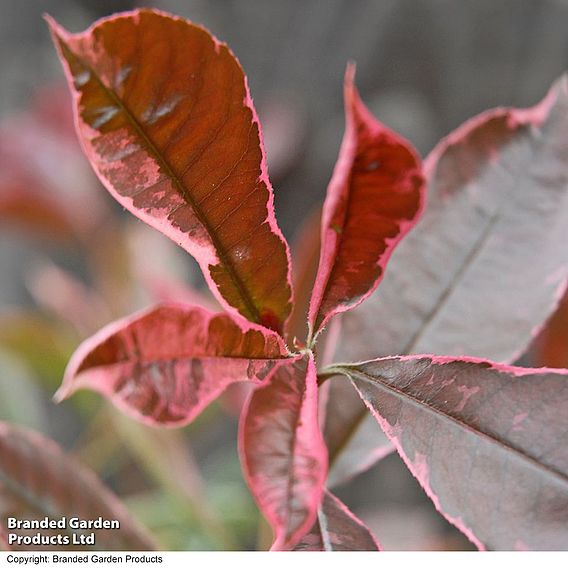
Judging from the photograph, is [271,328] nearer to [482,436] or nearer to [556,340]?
[482,436]

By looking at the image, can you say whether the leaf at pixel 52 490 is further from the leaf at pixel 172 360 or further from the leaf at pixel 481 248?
the leaf at pixel 481 248

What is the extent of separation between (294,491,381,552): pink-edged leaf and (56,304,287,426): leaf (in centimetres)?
8

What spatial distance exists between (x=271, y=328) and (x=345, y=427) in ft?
0.50

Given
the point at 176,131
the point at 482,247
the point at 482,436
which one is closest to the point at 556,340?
the point at 482,247

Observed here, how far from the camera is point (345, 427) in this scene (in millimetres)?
454

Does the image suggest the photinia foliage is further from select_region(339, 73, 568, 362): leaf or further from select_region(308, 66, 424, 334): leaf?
select_region(339, 73, 568, 362): leaf

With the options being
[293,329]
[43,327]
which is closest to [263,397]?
[293,329]

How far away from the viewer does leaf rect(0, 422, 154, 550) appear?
1.38 feet

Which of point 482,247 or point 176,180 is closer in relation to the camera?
point 176,180

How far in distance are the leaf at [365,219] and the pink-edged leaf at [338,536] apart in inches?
3.8

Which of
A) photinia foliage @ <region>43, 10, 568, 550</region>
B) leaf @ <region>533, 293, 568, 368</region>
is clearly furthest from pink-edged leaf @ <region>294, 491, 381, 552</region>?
leaf @ <region>533, 293, 568, 368</region>

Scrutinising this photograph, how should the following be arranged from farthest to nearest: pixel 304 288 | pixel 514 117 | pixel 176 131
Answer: pixel 304 288
pixel 514 117
pixel 176 131

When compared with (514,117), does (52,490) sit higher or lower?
lower

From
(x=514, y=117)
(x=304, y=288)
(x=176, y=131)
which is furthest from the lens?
(x=304, y=288)
